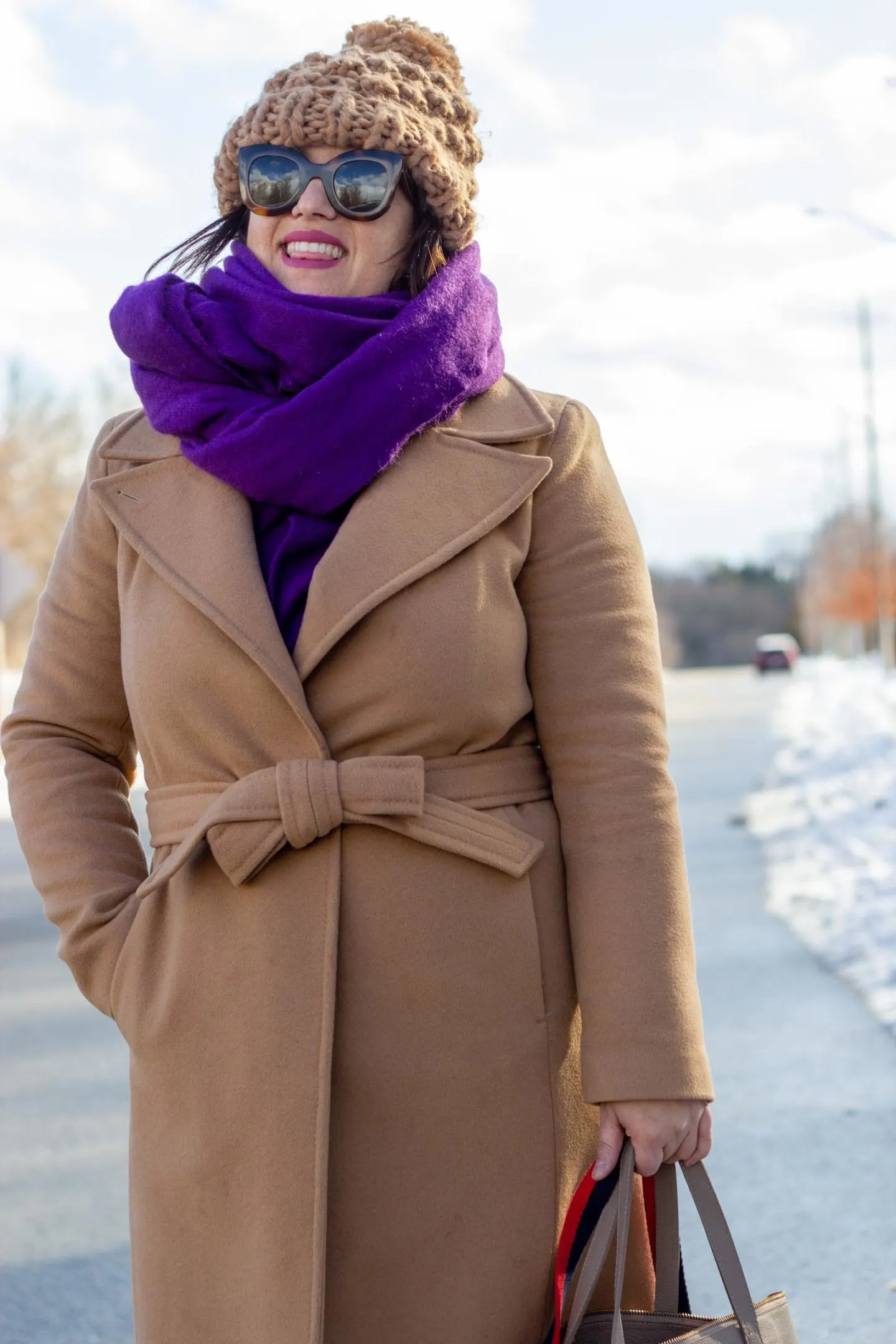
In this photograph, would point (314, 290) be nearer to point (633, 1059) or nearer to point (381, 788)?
point (381, 788)

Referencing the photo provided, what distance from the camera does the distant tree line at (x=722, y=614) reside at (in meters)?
128

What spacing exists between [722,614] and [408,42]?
425 feet

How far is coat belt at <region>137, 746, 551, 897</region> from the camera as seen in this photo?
2.29 m

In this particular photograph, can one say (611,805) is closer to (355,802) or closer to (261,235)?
(355,802)

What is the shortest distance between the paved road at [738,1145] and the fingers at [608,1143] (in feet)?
1.10

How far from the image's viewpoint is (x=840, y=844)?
37.7ft

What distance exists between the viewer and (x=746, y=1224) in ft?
15.4

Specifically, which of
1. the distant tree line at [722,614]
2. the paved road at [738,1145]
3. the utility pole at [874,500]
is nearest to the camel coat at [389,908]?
the paved road at [738,1145]

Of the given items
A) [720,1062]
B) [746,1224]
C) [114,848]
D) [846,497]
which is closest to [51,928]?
[720,1062]

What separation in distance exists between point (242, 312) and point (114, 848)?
0.78 meters

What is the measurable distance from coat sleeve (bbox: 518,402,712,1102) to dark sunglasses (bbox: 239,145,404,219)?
48 centimetres

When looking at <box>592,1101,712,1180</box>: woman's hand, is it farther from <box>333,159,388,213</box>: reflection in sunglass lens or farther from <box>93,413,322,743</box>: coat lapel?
<box>333,159,388,213</box>: reflection in sunglass lens

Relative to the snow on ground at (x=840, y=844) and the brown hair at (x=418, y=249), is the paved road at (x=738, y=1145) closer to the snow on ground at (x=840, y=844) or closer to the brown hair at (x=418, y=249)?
the snow on ground at (x=840, y=844)

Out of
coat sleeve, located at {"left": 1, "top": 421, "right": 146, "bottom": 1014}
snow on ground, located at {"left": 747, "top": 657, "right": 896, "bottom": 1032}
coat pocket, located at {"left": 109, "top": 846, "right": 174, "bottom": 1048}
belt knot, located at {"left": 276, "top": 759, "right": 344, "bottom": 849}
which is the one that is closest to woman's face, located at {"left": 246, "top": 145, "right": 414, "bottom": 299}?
coat sleeve, located at {"left": 1, "top": 421, "right": 146, "bottom": 1014}
